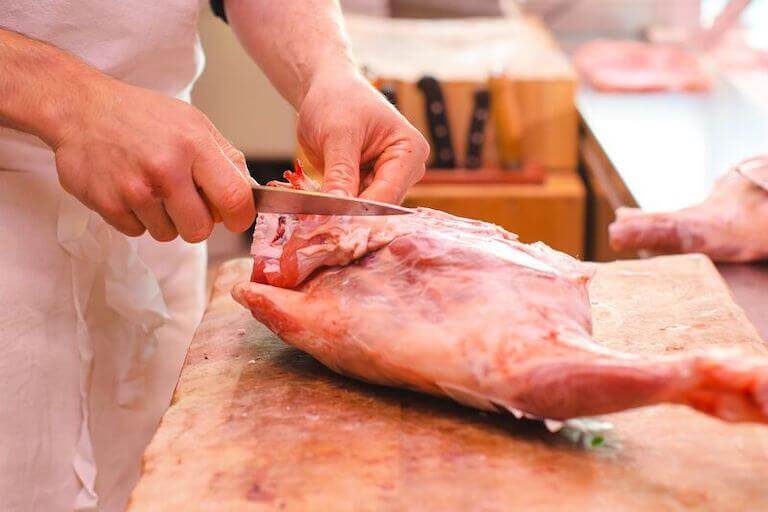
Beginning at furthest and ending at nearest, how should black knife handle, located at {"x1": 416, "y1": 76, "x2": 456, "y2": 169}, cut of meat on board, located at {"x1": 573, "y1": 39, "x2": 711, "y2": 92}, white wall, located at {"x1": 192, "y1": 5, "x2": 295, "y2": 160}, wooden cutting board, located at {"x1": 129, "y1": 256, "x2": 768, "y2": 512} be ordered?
white wall, located at {"x1": 192, "y1": 5, "x2": 295, "y2": 160} < cut of meat on board, located at {"x1": 573, "y1": 39, "x2": 711, "y2": 92} < black knife handle, located at {"x1": 416, "y1": 76, "x2": 456, "y2": 169} < wooden cutting board, located at {"x1": 129, "y1": 256, "x2": 768, "y2": 512}

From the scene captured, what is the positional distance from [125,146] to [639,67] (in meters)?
3.42

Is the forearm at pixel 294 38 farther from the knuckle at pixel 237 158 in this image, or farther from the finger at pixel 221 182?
the finger at pixel 221 182

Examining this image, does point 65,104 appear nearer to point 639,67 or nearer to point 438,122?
point 438,122

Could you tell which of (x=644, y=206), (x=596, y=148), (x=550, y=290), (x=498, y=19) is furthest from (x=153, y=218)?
(x=498, y=19)

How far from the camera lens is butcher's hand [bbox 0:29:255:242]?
1.54 metres

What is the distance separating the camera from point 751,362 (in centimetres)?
121

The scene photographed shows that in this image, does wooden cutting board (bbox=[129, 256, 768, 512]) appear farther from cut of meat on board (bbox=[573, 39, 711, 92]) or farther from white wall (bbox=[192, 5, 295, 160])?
white wall (bbox=[192, 5, 295, 160])

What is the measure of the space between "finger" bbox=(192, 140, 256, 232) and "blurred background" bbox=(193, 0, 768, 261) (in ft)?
4.93

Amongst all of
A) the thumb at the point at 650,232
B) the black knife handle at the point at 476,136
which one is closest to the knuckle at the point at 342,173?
the thumb at the point at 650,232

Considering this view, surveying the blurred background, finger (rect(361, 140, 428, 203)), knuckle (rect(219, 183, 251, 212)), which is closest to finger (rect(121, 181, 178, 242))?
knuckle (rect(219, 183, 251, 212))

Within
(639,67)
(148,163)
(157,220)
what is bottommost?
(639,67)

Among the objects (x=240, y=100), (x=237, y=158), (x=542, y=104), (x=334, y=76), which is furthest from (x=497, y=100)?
(x=237, y=158)

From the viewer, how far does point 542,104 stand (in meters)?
4.18

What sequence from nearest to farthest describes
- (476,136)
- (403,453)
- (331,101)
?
1. (403,453)
2. (331,101)
3. (476,136)
